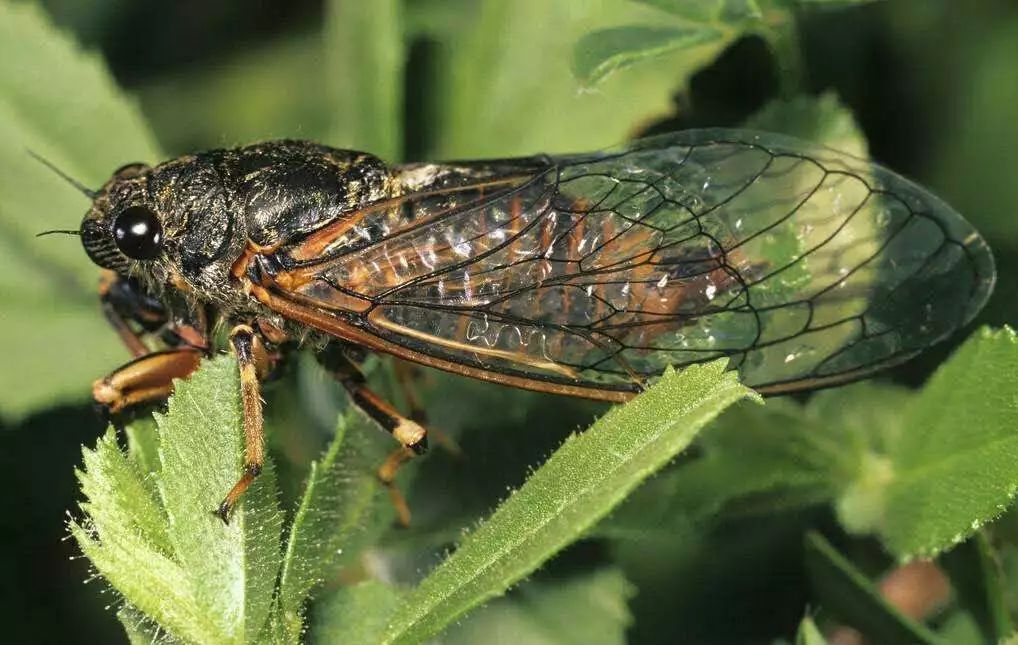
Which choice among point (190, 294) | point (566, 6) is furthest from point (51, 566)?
point (566, 6)

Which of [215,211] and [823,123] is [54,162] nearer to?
[215,211]

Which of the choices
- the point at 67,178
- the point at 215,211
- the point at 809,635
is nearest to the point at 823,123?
the point at 809,635

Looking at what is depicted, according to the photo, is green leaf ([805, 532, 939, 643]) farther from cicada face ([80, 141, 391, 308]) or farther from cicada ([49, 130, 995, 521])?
cicada face ([80, 141, 391, 308])

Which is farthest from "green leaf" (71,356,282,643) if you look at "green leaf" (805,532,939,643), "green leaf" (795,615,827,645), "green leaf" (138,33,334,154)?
"green leaf" (138,33,334,154)

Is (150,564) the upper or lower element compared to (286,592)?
upper

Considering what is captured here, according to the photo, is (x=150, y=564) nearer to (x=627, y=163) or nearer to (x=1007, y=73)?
(x=627, y=163)

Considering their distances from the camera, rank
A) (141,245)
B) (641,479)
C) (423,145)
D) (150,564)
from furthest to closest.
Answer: (423,145)
(141,245)
(150,564)
(641,479)
